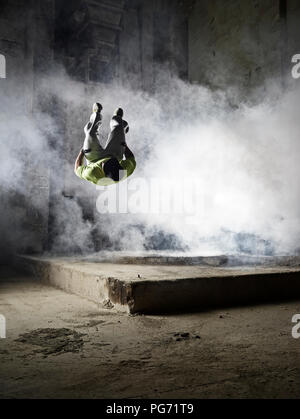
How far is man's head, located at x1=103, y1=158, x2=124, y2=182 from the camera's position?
4.94 meters

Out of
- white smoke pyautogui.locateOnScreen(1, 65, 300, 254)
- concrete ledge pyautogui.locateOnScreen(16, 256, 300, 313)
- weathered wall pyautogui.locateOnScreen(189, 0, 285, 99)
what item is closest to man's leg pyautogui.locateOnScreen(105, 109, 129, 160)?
concrete ledge pyautogui.locateOnScreen(16, 256, 300, 313)

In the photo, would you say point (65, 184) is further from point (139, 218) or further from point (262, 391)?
point (262, 391)

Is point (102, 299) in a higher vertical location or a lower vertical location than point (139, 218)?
lower

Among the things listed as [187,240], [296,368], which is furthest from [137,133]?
[296,368]

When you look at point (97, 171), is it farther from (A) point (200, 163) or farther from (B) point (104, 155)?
(A) point (200, 163)

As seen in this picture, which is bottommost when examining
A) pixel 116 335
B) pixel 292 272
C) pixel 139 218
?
pixel 116 335

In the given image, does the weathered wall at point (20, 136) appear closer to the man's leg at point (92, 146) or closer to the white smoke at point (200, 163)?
the white smoke at point (200, 163)

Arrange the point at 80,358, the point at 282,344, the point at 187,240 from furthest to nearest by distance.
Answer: the point at 187,240 < the point at 282,344 < the point at 80,358

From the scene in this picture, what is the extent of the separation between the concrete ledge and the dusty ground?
0.63ft

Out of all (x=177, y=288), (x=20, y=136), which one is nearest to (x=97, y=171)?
(x=177, y=288)

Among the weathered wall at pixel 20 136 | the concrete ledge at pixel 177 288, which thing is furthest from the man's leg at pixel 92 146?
the weathered wall at pixel 20 136
